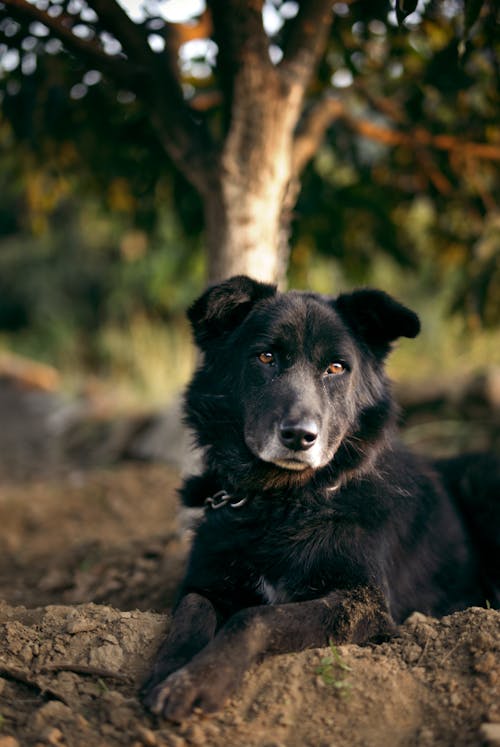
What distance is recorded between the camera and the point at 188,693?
2258 mm

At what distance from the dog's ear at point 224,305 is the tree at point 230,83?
82cm

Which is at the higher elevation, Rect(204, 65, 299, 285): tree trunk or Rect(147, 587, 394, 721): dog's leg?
Rect(204, 65, 299, 285): tree trunk

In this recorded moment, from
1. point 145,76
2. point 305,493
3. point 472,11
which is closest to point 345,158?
point 145,76

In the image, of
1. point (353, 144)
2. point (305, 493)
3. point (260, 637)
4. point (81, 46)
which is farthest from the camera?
point (353, 144)

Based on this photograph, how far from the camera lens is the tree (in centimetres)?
379

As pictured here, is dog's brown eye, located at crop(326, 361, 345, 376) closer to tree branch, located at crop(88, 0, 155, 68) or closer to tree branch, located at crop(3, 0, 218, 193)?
tree branch, located at crop(3, 0, 218, 193)

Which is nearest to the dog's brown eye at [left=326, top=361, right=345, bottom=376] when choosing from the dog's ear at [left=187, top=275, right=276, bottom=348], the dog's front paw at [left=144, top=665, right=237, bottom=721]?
the dog's ear at [left=187, top=275, right=276, bottom=348]

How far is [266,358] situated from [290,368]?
13cm

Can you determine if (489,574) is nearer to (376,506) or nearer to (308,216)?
(376,506)

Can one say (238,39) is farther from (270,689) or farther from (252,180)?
(270,689)

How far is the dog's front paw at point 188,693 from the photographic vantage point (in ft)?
7.32

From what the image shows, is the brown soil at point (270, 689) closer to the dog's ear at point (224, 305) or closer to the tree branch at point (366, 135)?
the dog's ear at point (224, 305)

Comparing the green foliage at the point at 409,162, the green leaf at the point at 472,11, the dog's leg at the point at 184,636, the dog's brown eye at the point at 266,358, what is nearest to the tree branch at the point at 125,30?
the green foliage at the point at 409,162

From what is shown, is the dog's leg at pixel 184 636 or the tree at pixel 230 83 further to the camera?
the tree at pixel 230 83
